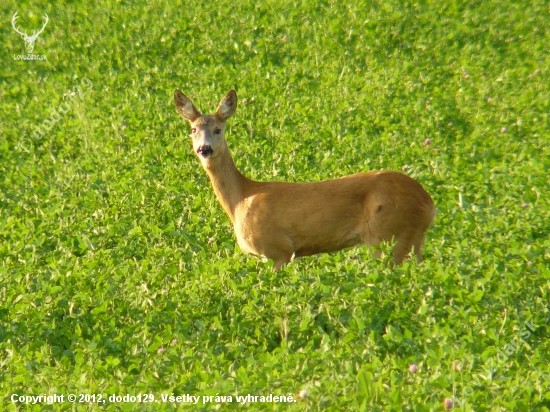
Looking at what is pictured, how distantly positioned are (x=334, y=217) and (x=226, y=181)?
3.65 ft

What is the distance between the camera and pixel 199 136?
7.93 meters

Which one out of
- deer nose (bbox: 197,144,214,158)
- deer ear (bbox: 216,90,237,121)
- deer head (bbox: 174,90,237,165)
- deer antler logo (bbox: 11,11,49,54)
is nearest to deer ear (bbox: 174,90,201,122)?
deer head (bbox: 174,90,237,165)

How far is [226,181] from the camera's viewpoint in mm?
7895

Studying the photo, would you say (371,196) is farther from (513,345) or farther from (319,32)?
(319,32)

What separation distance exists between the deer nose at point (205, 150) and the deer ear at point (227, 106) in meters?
0.55

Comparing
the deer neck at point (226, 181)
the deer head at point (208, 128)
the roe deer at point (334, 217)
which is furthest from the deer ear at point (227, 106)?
the roe deer at point (334, 217)

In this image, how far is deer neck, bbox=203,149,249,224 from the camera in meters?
7.85

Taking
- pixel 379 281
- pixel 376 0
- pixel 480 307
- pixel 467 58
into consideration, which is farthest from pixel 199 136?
pixel 376 0

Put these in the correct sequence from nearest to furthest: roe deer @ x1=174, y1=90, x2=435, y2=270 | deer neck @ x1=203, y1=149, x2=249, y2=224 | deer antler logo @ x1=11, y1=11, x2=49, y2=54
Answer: roe deer @ x1=174, y1=90, x2=435, y2=270
deer neck @ x1=203, y1=149, x2=249, y2=224
deer antler logo @ x1=11, y1=11, x2=49, y2=54

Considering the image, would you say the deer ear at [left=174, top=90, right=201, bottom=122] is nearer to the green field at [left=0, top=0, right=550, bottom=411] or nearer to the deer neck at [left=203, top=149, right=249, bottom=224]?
the deer neck at [left=203, top=149, right=249, bottom=224]

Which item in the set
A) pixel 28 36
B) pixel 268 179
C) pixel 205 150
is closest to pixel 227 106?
pixel 205 150

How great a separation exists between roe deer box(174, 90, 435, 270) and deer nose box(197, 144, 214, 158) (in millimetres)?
543

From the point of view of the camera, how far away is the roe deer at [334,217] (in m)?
7.34

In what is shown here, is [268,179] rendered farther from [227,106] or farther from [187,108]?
[187,108]
